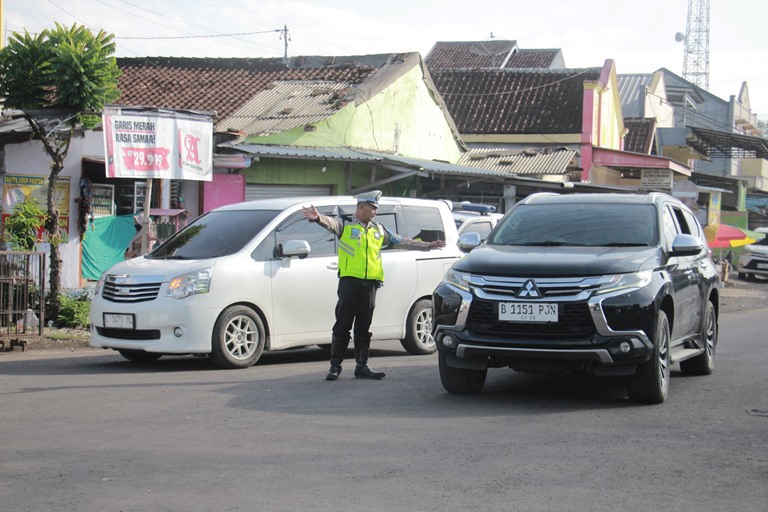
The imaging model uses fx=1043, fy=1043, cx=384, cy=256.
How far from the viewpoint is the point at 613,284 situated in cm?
827

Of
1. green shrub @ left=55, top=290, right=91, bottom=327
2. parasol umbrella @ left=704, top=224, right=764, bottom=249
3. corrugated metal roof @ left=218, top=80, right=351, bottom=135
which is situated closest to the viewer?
green shrub @ left=55, top=290, right=91, bottom=327

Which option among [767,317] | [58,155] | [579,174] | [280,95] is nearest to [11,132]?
[58,155]

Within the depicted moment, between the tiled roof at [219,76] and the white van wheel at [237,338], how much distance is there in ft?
43.2

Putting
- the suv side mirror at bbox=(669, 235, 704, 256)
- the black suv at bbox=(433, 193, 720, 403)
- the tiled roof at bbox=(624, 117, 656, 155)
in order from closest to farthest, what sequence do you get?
the black suv at bbox=(433, 193, 720, 403) < the suv side mirror at bbox=(669, 235, 704, 256) < the tiled roof at bbox=(624, 117, 656, 155)

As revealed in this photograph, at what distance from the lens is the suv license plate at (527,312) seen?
824 cm

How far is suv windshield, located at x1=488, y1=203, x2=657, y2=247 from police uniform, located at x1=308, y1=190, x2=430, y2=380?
1.24m

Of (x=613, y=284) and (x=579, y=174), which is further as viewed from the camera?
(x=579, y=174)

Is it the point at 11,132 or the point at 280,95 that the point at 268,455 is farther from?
the point at 280,95

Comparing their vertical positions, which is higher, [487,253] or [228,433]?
[487,253]

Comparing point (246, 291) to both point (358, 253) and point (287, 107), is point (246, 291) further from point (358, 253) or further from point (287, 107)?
point (287, 107)

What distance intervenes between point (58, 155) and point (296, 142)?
26.8 feet

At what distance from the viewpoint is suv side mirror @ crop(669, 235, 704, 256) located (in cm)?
903

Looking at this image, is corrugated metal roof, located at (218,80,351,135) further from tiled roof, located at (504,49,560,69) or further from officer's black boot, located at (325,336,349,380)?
tiled roof, located at (504,49,560,69)

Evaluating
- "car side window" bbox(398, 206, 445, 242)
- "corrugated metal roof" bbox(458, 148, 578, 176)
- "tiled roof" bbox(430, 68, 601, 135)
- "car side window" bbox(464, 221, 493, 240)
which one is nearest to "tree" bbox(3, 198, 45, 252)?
"car side window" bbox(398, 206, 445, 242)
